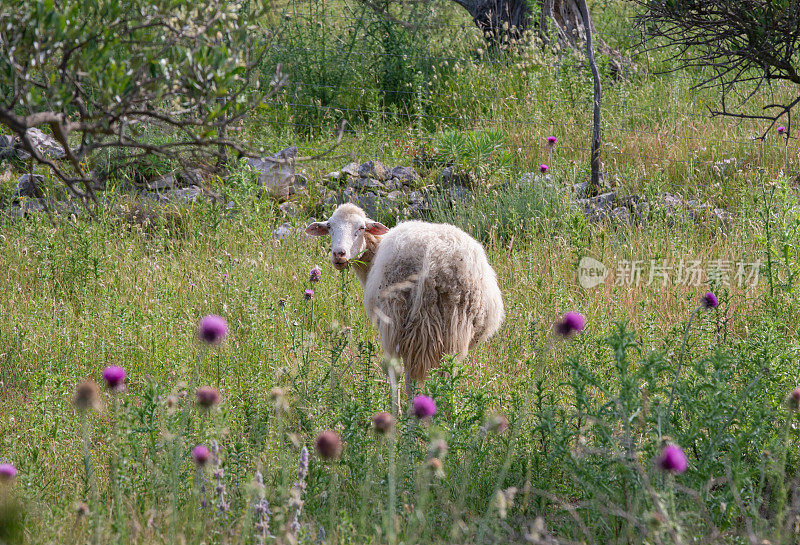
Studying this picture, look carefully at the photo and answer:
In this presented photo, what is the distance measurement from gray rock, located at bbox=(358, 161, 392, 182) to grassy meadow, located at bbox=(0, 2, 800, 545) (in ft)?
1.76

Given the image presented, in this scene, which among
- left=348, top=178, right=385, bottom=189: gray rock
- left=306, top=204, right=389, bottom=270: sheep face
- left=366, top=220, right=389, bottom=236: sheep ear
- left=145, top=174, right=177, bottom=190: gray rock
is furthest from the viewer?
left=145, top=174, right=177, bottom=190: gray rock

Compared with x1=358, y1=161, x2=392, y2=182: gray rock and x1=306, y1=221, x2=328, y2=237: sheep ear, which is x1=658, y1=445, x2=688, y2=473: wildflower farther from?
x1=358, y1=161, x2=392, y2=182: gray rock

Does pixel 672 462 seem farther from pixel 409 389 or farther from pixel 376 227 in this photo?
pixel 376 227

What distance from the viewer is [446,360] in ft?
12.9

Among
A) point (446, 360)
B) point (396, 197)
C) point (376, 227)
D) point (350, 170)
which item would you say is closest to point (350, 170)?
point (350, 170)

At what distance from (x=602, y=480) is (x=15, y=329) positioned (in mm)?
4193

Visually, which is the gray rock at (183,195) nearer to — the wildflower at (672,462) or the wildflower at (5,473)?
the wildflower at (5,473)

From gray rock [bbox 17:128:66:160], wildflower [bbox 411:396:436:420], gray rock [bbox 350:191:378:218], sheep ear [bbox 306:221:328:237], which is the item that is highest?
wildflower [bbox 411:396:436:420]

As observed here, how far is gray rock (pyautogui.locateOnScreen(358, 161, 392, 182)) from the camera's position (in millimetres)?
8531

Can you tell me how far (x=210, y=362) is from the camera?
4949mm

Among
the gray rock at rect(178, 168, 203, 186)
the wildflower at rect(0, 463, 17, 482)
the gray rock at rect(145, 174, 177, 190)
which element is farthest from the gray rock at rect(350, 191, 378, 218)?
the wildflower at rect(0, 463, 17, 482)

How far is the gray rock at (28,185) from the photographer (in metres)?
8.09

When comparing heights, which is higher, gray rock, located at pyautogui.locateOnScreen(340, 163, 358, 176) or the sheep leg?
gray rock, located at pyautogui.locateOnScreen(340, 163, 358, 176)

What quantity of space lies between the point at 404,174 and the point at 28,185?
4.33 m
